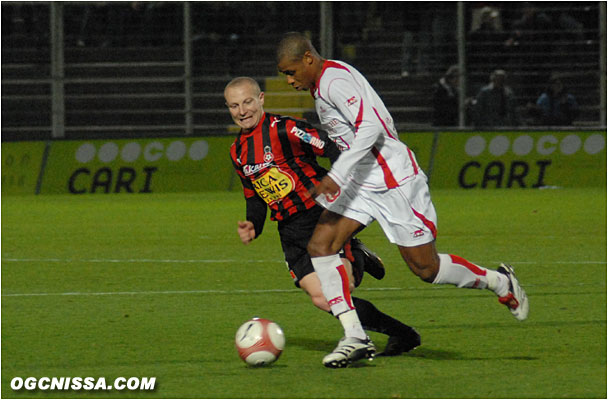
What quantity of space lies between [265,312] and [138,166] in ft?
38.1

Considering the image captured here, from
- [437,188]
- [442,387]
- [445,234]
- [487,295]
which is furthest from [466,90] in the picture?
[442,387]

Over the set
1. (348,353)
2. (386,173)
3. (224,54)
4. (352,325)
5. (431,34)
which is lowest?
(348,353)

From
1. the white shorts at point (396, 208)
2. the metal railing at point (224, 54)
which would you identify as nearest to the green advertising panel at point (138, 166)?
the metal railing at point (224, 54)

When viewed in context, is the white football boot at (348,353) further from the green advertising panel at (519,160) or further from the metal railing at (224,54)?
the metal railing at (224,54)

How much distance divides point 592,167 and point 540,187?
0.89 metres

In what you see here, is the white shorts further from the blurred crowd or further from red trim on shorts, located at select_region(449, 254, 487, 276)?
the blurred crowd

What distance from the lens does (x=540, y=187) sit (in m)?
18.2

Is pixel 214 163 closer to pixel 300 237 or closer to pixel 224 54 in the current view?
pixel 224 54

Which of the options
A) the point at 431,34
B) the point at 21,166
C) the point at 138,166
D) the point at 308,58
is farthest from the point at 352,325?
the point at 431,34

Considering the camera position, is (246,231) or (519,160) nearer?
(246,231)

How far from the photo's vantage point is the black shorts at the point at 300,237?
600 cm

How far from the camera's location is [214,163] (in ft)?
61.8

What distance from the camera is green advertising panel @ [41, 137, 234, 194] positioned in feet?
61.5

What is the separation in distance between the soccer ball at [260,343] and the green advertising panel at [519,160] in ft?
42.2
